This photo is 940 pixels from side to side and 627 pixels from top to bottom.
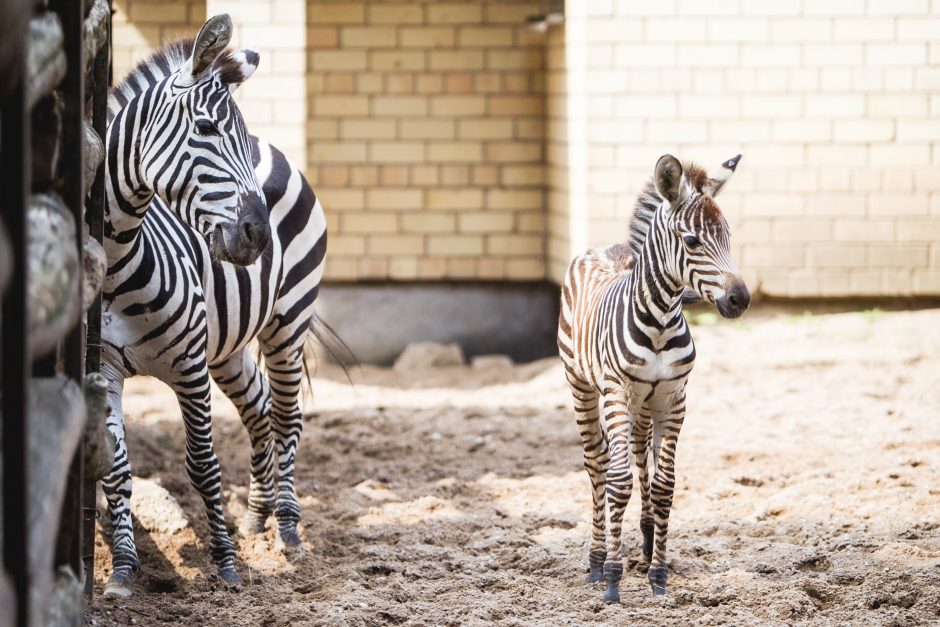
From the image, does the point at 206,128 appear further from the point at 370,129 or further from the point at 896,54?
the point at 896,54

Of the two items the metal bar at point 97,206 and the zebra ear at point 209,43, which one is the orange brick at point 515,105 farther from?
the metal bar at point 97,206

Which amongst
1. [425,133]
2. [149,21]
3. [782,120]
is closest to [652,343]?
[782,120]

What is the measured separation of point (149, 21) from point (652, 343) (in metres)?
7.34

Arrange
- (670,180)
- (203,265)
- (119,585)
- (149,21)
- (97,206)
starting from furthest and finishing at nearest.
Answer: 1. (149,21)
2. (203,265)
3. (119,585)
4. (670,180)
5. (97,206)

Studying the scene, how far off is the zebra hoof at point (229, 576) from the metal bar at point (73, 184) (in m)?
1.95

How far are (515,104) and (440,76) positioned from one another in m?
0.74

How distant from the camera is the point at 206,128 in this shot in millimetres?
4512

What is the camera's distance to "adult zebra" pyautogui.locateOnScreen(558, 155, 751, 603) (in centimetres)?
440

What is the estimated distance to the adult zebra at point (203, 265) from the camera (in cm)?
450

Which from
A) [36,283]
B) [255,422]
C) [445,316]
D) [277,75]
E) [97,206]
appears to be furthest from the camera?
[445,316]

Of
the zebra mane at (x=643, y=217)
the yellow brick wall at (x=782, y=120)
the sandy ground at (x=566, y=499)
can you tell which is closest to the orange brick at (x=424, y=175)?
the yellow brick wall at (x=782, y=120)

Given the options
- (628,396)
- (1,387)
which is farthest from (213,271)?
(1,387)

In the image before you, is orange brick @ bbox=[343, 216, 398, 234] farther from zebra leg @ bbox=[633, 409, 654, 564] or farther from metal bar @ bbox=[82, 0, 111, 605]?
metal bar @ bbox=[82, 0, 111, 605]

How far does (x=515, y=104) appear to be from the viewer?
35.4 feet
